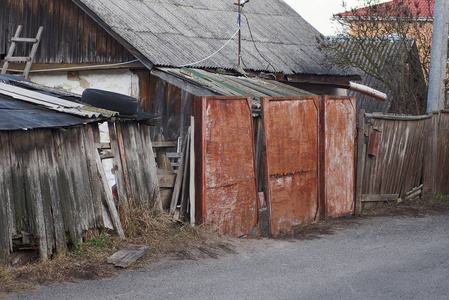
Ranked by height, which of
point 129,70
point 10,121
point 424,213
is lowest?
point 424,213

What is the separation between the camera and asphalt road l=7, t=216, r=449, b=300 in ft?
22.8

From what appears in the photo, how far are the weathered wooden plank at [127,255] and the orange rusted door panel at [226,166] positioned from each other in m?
1.23

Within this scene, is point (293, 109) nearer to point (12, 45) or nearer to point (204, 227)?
point (204, 227)

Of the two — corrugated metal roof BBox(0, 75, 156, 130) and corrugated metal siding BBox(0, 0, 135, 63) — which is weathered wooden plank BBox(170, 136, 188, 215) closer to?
corrugated metal roof BBox(0, 75, 156, 130)

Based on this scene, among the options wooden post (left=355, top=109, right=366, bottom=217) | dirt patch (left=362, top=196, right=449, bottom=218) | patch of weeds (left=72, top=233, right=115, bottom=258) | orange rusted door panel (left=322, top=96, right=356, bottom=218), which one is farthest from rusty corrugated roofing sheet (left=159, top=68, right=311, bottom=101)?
patch of weeds (left=72, top=233, right=115, bottom=258)

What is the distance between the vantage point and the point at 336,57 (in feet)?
72.4

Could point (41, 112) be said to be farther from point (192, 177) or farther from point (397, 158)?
point (397, 158)

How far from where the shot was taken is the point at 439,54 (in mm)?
15016

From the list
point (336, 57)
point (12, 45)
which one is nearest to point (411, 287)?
point (12, 45)

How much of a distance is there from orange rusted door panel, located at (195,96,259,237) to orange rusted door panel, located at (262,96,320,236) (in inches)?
11.1

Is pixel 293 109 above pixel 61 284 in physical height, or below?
above

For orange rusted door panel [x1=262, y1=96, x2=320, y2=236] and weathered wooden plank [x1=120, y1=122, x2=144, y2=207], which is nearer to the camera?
weathered wooden plank [x1=120, y1=122, x2=144, y2=207]

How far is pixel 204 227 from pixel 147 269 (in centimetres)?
172

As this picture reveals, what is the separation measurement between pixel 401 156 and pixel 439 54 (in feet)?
8.91
